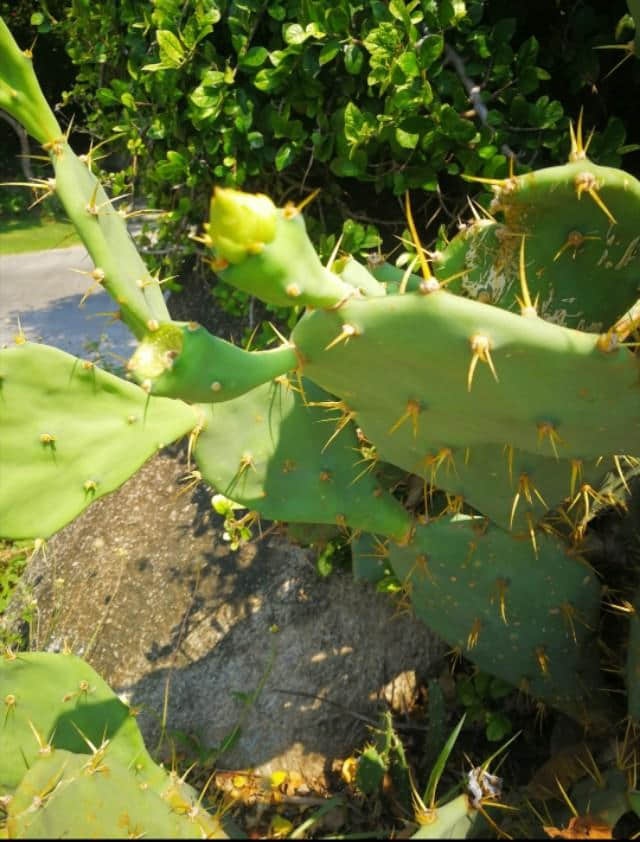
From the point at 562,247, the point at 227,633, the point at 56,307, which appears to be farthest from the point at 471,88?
the point at 56,307

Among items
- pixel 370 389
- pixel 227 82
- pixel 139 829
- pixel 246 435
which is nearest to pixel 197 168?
pixel 227 82

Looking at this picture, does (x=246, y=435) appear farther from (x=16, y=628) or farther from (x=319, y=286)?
(x=16, y=628)

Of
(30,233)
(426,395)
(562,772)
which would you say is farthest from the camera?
(30,233)

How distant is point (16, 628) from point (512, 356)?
7.60ft

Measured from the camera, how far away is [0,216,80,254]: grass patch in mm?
8014

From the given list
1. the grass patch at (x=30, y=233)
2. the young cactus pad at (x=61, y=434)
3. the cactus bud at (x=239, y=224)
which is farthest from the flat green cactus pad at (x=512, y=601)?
the grass patch at (x=30, y=233)

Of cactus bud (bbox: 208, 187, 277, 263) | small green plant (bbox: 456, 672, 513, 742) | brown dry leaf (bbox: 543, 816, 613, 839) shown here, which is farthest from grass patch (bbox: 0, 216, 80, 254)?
brown dry leaf (bbox: 543, 816, 613, 839)

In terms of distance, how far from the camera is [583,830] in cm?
109

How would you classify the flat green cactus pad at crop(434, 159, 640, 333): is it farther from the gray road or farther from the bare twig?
the gray road

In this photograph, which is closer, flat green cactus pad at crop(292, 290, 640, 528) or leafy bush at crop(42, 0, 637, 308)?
flat green cactus pad at crop(292, 290, 640, 528)

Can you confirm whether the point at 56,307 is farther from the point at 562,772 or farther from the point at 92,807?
the point at 562,772

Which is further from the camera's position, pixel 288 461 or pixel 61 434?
pixel 288 461

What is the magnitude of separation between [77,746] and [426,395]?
1107 mm

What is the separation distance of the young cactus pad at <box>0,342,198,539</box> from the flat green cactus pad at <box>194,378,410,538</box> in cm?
12
